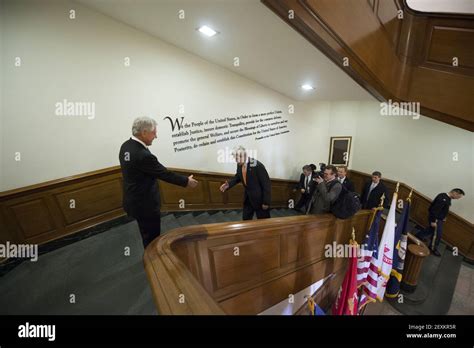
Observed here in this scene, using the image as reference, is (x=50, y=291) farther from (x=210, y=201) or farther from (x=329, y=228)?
(x=329, y=228)

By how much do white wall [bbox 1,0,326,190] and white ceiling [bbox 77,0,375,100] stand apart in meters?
0.27

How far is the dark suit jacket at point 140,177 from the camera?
1.72 meters

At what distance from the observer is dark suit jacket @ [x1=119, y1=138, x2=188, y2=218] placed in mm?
1723

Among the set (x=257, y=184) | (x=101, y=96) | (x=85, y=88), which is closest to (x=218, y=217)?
(x=257, y=184)

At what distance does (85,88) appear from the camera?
2482 millimetres

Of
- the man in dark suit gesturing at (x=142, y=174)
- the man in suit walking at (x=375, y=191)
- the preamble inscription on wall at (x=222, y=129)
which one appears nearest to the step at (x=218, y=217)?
the preamble inscription on wall at (x=222, y=129)

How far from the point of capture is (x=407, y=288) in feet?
10.6

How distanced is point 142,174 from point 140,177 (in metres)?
0.03

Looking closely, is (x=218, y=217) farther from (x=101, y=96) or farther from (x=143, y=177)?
(x=101, y=96)

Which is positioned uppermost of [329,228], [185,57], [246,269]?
[185,57]

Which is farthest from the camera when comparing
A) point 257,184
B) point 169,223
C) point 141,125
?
point 169,223

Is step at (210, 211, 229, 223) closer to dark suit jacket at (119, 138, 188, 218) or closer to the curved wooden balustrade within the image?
the curved wooden balustrade
